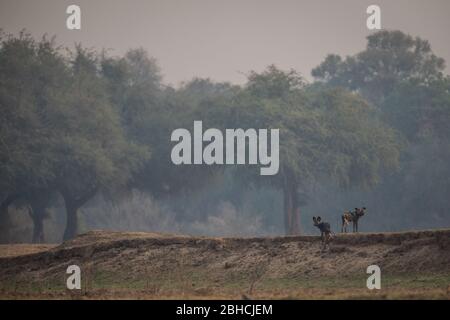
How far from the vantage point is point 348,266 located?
42594mm

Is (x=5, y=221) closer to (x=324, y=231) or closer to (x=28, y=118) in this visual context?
(x=28, y=118)

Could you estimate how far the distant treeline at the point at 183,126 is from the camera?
8481 cm

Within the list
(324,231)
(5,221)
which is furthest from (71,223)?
(324,231)

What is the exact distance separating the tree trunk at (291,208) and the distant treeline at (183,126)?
101mm

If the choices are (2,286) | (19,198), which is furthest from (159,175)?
(2,286)

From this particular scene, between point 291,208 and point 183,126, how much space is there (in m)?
11.8

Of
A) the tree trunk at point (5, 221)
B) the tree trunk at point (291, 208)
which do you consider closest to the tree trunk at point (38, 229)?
the tree trunk at point (5, 221)

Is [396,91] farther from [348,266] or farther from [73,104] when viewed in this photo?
[348,266]

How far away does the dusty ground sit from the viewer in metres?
39.3

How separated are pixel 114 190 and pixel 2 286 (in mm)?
44586

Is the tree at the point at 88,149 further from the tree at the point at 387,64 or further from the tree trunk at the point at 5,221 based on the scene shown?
the tree at the point at 387,64

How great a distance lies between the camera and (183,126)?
95.6 meters

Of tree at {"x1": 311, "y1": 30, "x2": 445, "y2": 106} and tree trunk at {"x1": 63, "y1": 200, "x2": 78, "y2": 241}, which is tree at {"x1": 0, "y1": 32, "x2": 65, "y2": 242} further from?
tree at {"x1": 311, "y1": 30, "x2": 445, "y2": 106}
